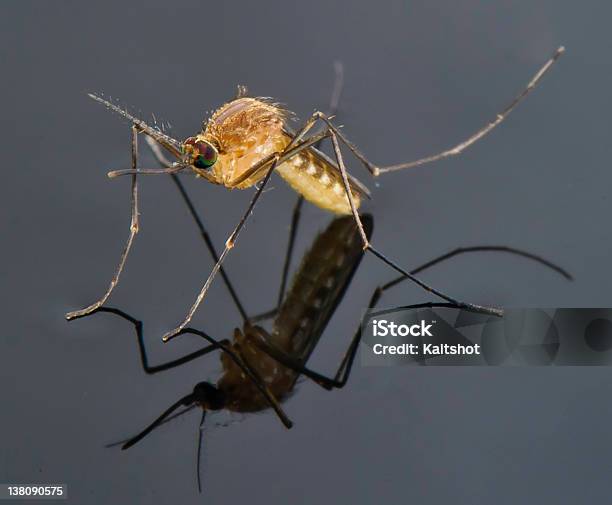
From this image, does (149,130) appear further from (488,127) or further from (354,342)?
(488,127)

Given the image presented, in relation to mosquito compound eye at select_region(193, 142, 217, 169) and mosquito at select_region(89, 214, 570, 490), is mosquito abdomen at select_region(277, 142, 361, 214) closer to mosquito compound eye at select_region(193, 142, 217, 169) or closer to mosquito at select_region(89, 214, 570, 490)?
mosquito at select_region(89, 214, 570, 490)

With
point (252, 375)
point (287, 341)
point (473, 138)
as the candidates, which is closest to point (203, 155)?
point (287, 341)

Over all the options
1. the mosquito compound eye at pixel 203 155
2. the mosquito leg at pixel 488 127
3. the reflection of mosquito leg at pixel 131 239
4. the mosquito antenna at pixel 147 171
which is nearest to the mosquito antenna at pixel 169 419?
the reflection of mosquito leg at pixel 131 239

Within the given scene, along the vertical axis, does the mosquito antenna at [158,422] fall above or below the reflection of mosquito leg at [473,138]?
below

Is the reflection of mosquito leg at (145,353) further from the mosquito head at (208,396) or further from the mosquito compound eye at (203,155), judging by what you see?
the mosquito compound eye at (203,155)

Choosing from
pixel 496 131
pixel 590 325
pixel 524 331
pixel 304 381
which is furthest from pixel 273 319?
pixel 496 131
